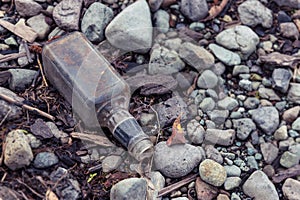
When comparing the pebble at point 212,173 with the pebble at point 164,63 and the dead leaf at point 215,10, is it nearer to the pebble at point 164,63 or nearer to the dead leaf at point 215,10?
the pebble at point 164,63

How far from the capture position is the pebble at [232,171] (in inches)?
84.4

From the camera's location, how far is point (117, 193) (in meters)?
1.97

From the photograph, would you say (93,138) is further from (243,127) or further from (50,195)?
(243,127)

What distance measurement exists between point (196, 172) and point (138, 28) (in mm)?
682

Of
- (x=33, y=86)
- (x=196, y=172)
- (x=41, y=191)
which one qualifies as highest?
(x=33, y=86)

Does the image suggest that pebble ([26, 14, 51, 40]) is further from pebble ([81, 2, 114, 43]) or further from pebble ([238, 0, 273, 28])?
pebble ([238, 0, 273, 28])

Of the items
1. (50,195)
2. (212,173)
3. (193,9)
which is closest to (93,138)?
(50,195)

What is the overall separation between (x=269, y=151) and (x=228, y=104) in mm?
259

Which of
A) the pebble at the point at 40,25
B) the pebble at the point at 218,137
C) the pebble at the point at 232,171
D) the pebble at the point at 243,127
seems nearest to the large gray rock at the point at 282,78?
the pebble at the point at 243,127

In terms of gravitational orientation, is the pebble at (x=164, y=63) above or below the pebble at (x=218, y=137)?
above

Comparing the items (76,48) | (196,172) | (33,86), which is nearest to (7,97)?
(33,86)

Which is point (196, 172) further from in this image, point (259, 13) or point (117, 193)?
point (259, 13)

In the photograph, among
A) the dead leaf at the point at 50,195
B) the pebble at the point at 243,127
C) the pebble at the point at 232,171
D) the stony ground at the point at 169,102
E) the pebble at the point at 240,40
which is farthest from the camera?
the pebble at the point at 240,40

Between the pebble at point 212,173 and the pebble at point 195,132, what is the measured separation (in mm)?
126
